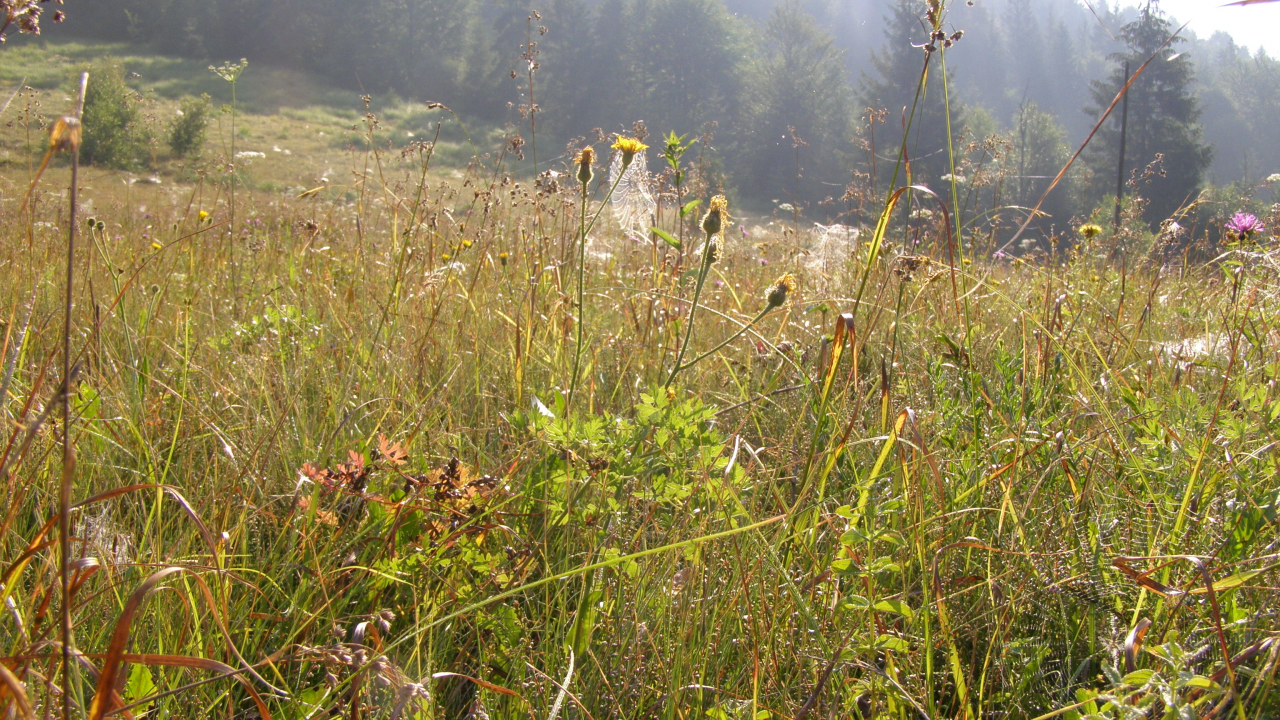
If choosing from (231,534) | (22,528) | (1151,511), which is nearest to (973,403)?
(1151,511)

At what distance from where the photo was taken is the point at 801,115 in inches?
1204

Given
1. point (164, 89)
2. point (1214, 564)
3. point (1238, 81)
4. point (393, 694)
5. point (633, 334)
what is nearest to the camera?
point (393, 694)

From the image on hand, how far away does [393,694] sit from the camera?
0.62 meters

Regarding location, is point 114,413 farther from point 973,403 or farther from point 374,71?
point 374,71

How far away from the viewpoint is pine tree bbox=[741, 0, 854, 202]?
27188 mm

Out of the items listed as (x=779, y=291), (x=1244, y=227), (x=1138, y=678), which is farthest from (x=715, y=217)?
(x=1244, y=227)

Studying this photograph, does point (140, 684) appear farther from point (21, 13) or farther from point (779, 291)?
point (779, 291)

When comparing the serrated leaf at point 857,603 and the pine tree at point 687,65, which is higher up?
the pine tree at point 687,65

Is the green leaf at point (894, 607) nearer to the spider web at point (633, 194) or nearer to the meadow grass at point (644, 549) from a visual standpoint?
the meadow grass at point (644, 549)

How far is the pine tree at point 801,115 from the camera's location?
27.2 metres

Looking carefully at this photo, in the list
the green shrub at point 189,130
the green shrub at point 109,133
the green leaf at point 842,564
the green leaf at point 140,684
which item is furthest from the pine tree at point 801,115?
the green leaf at point 140,684

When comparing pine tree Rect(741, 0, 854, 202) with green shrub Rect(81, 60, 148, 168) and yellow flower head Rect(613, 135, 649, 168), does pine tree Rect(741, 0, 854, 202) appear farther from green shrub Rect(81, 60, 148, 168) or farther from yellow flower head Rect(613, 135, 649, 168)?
yellow flower head Rect(613, 135, 649, 168)

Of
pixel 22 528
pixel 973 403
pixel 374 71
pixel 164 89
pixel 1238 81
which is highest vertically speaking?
pixel 1238 81

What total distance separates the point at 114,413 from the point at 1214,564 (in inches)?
64.9
